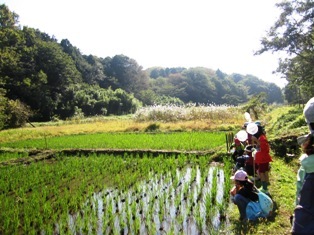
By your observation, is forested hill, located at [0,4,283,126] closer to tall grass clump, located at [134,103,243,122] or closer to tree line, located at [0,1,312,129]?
tree line, located at [0,1,312,129]

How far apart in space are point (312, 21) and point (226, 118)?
28.5 feet

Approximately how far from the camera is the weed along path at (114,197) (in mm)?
4141

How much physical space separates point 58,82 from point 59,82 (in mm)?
121

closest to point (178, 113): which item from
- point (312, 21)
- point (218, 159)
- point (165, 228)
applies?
point (312, 21)

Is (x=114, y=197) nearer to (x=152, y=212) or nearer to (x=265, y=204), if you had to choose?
(x=152, y=212)

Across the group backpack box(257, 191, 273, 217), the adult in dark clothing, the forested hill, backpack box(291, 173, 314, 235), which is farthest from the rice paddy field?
the forested hill

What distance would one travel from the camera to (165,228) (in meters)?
4.06

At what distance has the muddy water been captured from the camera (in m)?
4.02

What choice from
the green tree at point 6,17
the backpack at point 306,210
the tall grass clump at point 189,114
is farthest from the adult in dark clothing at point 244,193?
the green tree at point 6,17

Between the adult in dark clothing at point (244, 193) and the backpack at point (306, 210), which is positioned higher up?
the backpack at point (306, 210)

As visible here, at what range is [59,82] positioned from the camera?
1346 inches

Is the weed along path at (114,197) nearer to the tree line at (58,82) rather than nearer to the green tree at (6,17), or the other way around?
the tree line at (58,82)

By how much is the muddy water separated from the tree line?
15.3 meters

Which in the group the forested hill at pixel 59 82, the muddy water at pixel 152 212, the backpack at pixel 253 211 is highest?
the forested hill at pixel 59 82
